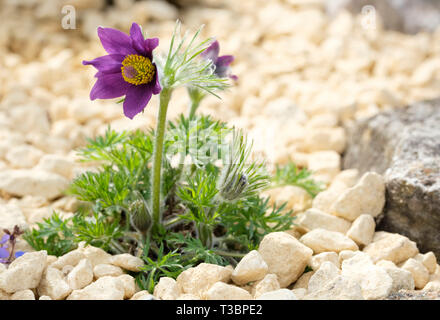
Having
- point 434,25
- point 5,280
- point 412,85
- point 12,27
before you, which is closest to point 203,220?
point 5,280

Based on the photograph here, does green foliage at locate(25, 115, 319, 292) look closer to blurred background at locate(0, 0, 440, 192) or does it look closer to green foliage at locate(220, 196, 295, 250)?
green foliage at locate(220, 196, 295, 250)

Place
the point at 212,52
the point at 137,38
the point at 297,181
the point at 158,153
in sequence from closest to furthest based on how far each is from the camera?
the point at 137,38
the point at 158,153
the point at 212,52
the point at 297,181

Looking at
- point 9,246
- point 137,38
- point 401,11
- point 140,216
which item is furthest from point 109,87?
point 401,11

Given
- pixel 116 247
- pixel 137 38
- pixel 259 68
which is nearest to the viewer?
pixel 137 38

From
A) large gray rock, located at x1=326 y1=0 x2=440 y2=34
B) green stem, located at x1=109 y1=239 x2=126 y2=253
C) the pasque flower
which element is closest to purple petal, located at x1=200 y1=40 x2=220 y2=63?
green stem, located at x1=109 y1=239 x2=126 y2=253

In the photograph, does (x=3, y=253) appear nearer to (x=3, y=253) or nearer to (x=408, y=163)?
(x=3, y=253)
